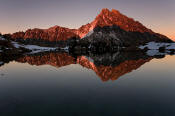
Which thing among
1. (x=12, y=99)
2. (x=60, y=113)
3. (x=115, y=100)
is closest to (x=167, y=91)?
(x=115, y=100)

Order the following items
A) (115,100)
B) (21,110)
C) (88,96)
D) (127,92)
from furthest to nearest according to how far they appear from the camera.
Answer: (127,92) < (88,96) < (115,100) < (21,110)

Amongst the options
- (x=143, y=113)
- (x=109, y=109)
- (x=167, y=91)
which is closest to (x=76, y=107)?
(x=109, y=109)

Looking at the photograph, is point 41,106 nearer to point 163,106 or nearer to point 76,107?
point 76,107

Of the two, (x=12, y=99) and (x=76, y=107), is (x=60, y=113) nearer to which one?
(x=76, y=107)

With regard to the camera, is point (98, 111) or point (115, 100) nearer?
point (98, 111)

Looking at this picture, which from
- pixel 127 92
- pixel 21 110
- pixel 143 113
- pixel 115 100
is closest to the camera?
pixel 143 113

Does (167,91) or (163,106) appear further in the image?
(167,91)

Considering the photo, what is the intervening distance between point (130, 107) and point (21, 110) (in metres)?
10.2

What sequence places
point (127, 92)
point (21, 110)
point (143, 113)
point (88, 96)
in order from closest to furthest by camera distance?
point (143, 113) → point (21, 110) → point (88, 96) → point (127, 92)

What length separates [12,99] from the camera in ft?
52.8

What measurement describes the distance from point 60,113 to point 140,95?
9815 mm

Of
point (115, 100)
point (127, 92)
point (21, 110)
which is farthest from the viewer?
point (127, 92)

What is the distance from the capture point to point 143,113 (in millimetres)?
12391

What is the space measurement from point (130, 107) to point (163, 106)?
3311 millimetres
